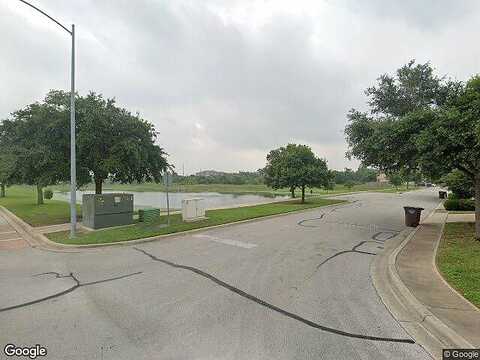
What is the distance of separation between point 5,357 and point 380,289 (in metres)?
6.01

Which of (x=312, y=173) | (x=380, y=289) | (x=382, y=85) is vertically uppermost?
(x=382, y=85)

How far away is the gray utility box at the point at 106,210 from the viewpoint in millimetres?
12609

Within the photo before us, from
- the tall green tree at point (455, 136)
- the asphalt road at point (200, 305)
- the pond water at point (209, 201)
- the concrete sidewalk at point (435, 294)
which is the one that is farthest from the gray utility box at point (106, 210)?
the tall green tree at point (455, 136)

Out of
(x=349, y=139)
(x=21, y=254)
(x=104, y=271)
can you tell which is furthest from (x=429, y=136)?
(x=21, y=254)

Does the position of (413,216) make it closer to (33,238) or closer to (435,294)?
(435,294)

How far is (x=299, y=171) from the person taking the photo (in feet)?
80.0

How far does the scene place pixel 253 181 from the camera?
99250 millimetres

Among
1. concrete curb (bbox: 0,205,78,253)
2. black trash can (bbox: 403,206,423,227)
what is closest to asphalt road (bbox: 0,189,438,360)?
concrete curb (bbox: 0,205,78,253)

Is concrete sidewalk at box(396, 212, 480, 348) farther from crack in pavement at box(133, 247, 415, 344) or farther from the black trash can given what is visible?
the black trash can

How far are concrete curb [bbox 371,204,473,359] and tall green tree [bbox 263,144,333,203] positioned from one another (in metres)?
17.8

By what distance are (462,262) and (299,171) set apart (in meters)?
17.6

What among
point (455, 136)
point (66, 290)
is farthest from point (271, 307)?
point (455, 136)

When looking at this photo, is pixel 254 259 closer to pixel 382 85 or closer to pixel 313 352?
pixel 313 352

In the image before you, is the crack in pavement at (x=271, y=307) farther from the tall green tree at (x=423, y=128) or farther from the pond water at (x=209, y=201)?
the pond water at (x=209, y=201)
